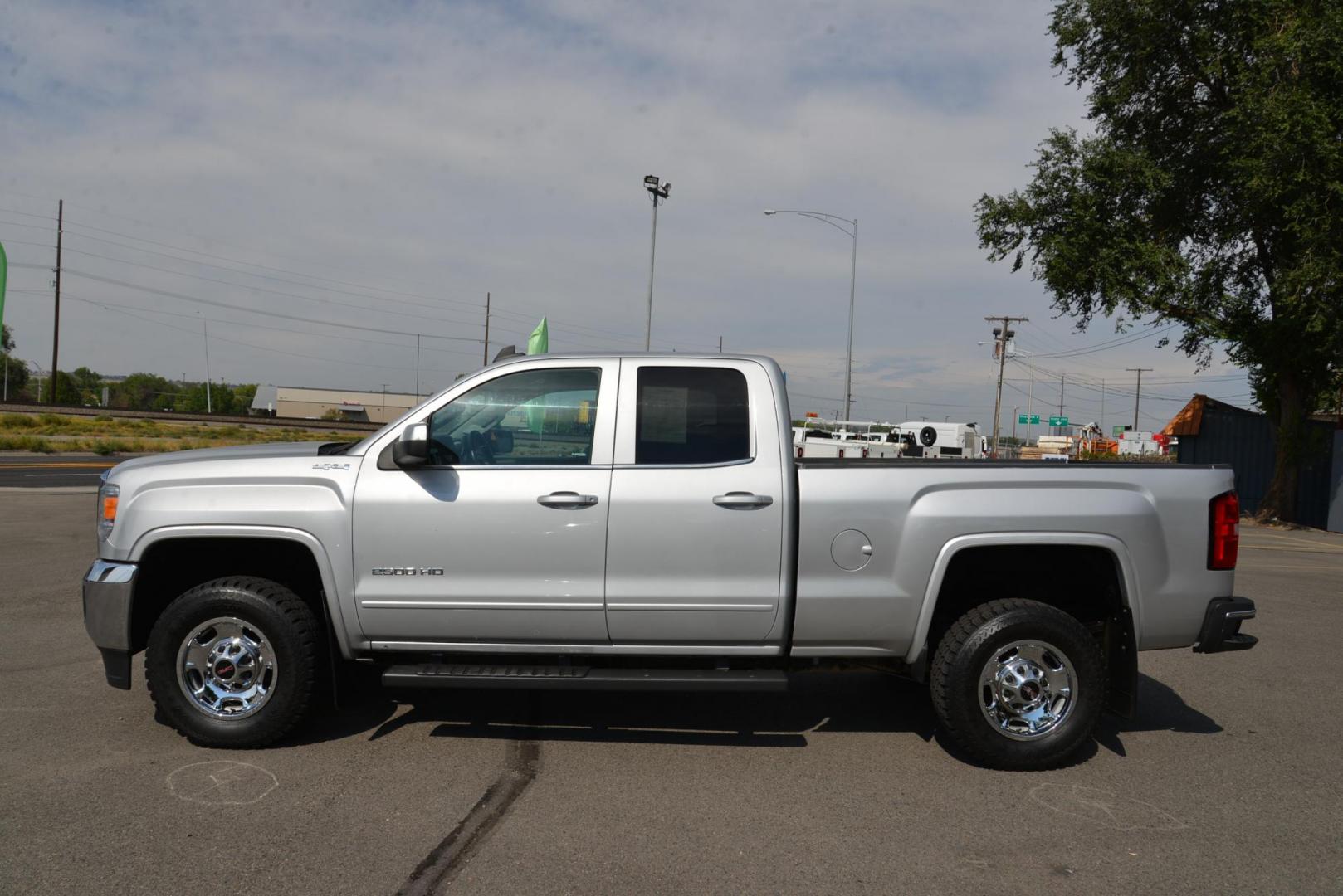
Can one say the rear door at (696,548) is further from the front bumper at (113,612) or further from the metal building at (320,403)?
the metal building at (320,403)

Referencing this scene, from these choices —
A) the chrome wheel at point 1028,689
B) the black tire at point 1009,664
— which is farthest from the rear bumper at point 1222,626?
the chrome wheel at point 1028,689

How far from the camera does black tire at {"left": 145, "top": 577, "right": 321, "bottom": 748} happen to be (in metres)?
4.82

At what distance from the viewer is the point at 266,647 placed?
4.91 metres

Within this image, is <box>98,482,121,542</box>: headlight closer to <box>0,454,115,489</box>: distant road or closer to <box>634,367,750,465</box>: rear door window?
<box>634,367,750,465</box>: rear door window

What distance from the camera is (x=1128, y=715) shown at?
4934mm

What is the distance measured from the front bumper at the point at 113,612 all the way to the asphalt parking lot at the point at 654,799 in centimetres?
44

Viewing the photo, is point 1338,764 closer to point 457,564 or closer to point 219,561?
point 457,564

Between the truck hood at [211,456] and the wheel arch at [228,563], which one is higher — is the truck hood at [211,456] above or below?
above

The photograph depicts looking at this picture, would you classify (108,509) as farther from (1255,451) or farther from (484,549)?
(1255,451)

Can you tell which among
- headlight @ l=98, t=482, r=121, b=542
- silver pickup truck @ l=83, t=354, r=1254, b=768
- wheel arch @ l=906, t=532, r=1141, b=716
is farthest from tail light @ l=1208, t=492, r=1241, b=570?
headlight @ l=98, t=482, r=121, b=542

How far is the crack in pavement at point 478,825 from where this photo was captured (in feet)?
11.8

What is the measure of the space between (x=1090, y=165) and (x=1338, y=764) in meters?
18.5

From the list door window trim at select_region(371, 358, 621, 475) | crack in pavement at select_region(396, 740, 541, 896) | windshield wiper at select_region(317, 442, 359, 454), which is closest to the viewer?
crack in pavement at select_region(396, 740, 541, 896)

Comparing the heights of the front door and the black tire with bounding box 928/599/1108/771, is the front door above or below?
above
